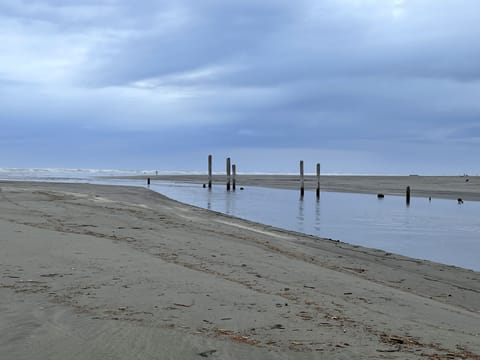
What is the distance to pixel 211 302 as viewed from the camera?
5.94 m

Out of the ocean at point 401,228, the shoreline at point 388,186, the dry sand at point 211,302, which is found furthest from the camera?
the shoreline at point 388,186

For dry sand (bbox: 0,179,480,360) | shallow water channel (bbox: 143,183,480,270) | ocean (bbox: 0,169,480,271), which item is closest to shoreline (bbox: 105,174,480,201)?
shallow water channel (bbox: 143,183,480,270)

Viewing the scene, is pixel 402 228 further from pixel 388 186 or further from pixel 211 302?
pixel 388 186

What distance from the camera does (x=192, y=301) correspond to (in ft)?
19.5

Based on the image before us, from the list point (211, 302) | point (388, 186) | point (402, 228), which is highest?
point (211, 302)

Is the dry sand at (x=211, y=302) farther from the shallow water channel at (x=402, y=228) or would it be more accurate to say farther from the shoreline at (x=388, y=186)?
the shoreline at (x=388, y=186)

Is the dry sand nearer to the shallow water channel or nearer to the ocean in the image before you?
the ocean

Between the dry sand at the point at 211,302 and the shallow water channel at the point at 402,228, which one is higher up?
the dry sand at the point at 211,302

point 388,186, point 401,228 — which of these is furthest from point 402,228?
point 388,186

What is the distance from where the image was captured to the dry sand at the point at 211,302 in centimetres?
440

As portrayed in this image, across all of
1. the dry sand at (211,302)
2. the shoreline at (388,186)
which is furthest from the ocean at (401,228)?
the shoreline at (388,186)

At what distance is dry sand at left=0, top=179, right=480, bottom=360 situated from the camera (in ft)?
14.4

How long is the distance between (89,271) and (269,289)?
258 centimetres

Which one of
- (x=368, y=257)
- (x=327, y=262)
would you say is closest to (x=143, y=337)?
(x=327, y=262)
